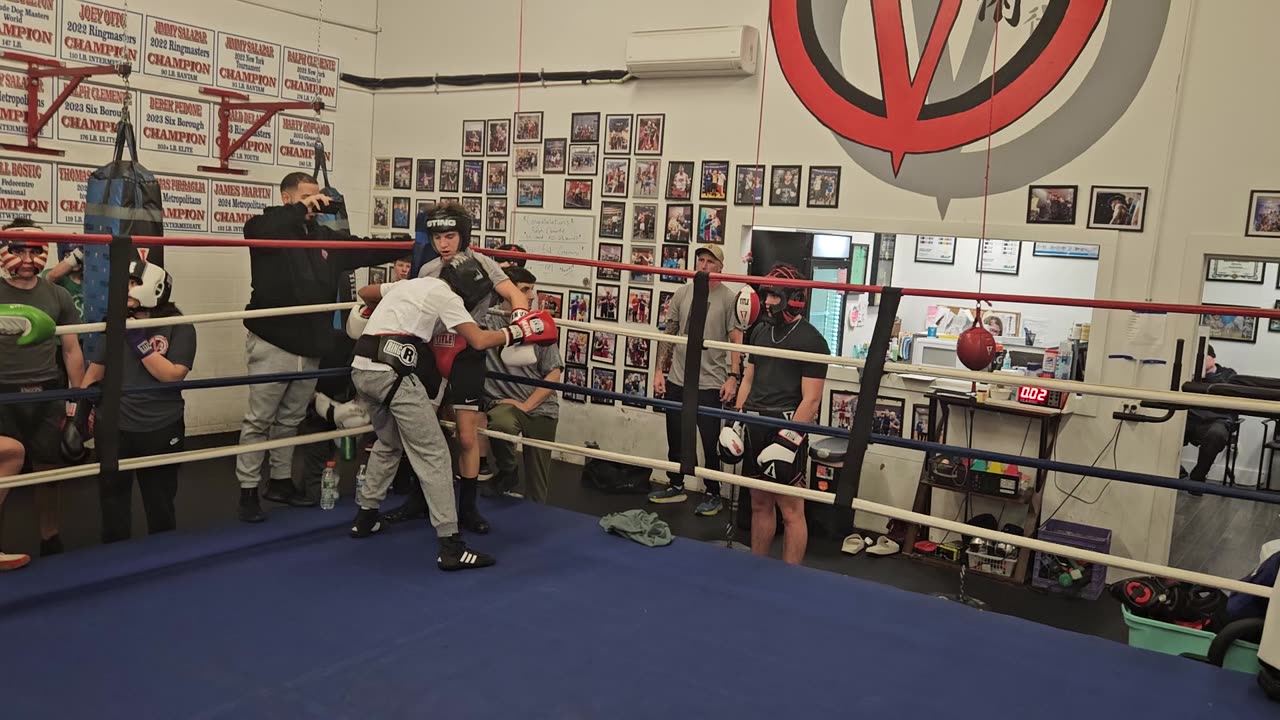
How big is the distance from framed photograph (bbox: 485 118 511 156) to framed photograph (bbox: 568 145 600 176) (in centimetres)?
61

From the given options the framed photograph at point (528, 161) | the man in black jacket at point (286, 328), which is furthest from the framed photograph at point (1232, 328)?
the man in black jacket at point (286, 328)

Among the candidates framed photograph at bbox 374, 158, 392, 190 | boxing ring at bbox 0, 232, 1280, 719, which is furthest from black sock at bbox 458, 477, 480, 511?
framed photograph at bbox 374, 158, 392, 190

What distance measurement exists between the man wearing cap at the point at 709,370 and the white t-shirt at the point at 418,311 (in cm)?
271

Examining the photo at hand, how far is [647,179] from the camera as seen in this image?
669cm

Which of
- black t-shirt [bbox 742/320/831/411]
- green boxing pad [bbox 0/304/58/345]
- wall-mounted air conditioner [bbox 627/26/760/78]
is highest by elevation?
wall-mounted air conditioner [bbox 627/26/760/78]

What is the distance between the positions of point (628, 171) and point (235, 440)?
11.4 feet

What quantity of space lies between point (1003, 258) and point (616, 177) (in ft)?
10.4

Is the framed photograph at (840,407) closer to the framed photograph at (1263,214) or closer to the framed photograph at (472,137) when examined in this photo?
the framed photograph at (1263,214)

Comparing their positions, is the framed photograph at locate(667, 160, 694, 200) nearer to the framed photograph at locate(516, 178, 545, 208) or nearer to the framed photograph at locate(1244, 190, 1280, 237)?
the framed photograph at locate(516, 178, 545, 208)

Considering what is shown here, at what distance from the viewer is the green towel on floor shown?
356cm

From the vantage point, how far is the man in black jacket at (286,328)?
388 cm

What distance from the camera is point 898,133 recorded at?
5707 mm

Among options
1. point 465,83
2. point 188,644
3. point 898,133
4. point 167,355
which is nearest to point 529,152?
point 465,83

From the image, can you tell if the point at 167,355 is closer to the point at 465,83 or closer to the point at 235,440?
the point at 235,440
